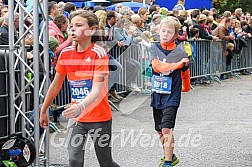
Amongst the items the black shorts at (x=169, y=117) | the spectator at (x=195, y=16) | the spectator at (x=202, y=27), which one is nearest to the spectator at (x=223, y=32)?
the spectator at (x=202, y=27)

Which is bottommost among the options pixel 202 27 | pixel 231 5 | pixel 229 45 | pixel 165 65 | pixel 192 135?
pixel 192 135

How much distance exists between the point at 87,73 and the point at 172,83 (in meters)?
1.68

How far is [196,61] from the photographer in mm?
15570

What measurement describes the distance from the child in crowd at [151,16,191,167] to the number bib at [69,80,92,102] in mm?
1560

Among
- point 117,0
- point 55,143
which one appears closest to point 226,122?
point 55,143

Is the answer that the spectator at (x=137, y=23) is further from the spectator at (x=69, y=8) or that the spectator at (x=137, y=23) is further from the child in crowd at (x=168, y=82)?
the child in crowd at (x=168, y=82)

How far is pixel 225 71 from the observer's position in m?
17.2

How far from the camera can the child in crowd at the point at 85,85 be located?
206 inches

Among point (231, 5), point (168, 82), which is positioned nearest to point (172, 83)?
point (168, 82)

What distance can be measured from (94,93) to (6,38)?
12.3ft

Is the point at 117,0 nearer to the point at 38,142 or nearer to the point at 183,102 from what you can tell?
the point at 183,102

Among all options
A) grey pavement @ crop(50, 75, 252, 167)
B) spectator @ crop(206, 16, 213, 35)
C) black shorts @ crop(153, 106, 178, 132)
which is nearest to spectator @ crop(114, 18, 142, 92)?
grey pavement @ crop(50, 75, 252, 167)

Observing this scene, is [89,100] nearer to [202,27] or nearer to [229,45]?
[202,27]

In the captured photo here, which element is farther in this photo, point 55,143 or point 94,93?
point 55,143
